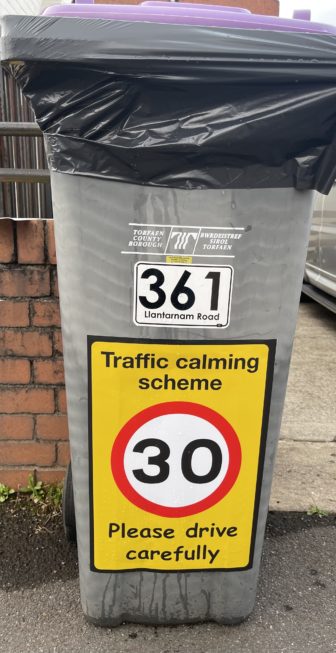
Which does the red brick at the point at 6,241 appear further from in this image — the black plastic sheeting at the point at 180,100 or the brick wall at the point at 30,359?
the black plastic sheeting at the point at 180,100

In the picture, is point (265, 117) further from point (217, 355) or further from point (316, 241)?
point (316, 241)

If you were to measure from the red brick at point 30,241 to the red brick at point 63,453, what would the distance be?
33.4 inches

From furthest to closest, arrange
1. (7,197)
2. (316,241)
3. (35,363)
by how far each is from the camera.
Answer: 1. (316,241)
2. (7,197)
3. (35,363)

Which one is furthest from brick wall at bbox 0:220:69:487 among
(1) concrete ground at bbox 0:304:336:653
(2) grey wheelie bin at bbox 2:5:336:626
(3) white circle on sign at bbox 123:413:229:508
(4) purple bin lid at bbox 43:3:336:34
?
(4) purple bin lid at bbox 43:3:336:34

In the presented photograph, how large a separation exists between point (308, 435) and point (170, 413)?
6.35 ft

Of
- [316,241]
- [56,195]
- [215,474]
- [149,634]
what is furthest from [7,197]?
[316,241]

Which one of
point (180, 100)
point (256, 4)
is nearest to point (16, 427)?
point (180, 100)

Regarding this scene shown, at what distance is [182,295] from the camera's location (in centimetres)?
158

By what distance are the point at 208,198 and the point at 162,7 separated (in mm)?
498

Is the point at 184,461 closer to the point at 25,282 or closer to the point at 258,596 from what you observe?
the point at 258,596

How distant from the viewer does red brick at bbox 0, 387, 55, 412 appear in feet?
8.14

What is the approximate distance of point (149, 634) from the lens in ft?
6.34

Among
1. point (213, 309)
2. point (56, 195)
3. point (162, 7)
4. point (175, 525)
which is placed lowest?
point (175, 525)

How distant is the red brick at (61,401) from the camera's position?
2489mm
